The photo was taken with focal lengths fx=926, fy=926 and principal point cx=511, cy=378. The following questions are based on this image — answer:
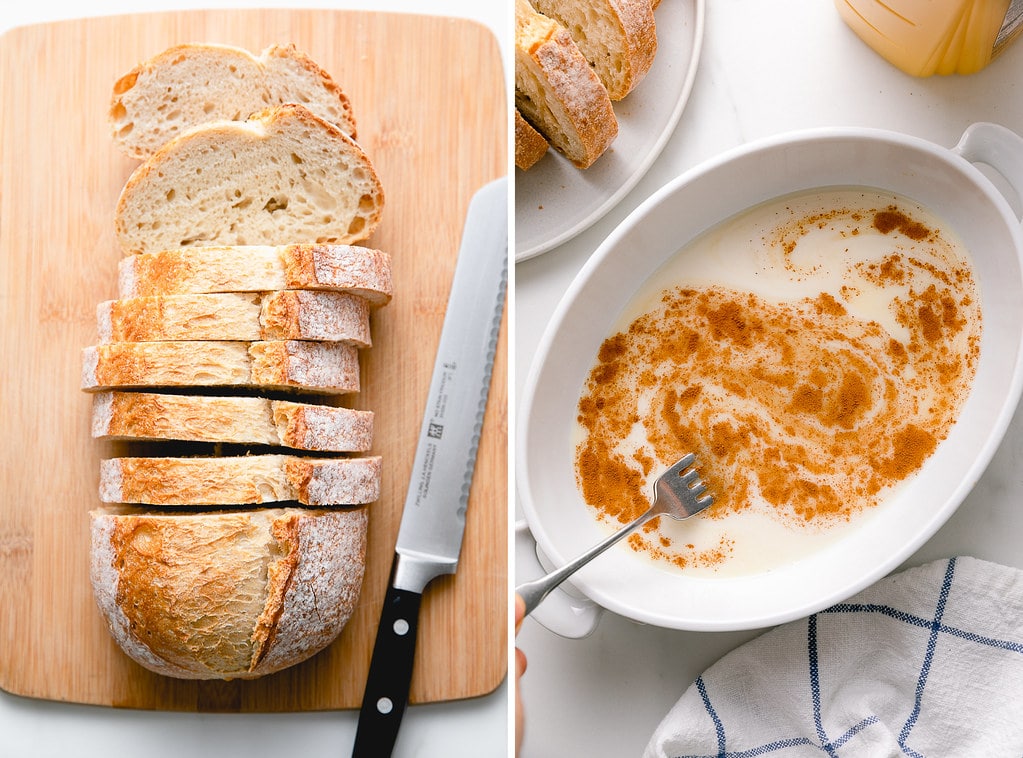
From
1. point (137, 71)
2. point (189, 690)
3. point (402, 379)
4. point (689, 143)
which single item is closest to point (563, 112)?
point (689, 143)

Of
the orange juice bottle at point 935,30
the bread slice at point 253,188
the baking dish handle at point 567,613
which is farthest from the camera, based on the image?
the bread slice at point 253,188

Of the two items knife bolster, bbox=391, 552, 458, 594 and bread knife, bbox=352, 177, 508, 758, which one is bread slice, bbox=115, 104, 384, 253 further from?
knife bolster, bbox=391, 552, 458, 594

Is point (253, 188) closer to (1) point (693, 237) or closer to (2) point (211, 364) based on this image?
(2) point (211, 364)

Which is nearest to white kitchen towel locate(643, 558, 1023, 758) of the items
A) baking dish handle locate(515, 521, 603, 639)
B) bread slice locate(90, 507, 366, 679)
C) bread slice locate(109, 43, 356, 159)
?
baking dish handle locate(515, 521, 603, 639)

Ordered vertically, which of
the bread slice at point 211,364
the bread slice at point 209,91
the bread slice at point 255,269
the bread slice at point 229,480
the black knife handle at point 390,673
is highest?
the bread slice at point 209,91

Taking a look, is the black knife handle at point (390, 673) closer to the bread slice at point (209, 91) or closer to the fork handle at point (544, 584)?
the fork handle at point (544, 584)

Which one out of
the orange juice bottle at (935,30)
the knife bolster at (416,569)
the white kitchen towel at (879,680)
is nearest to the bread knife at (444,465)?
the knife bolster at (416,569)

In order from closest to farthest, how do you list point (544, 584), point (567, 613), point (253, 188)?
point (544, 584)
point (567, 613)
point (253, 188)

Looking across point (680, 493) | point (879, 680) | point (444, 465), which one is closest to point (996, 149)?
point (680, 493)
